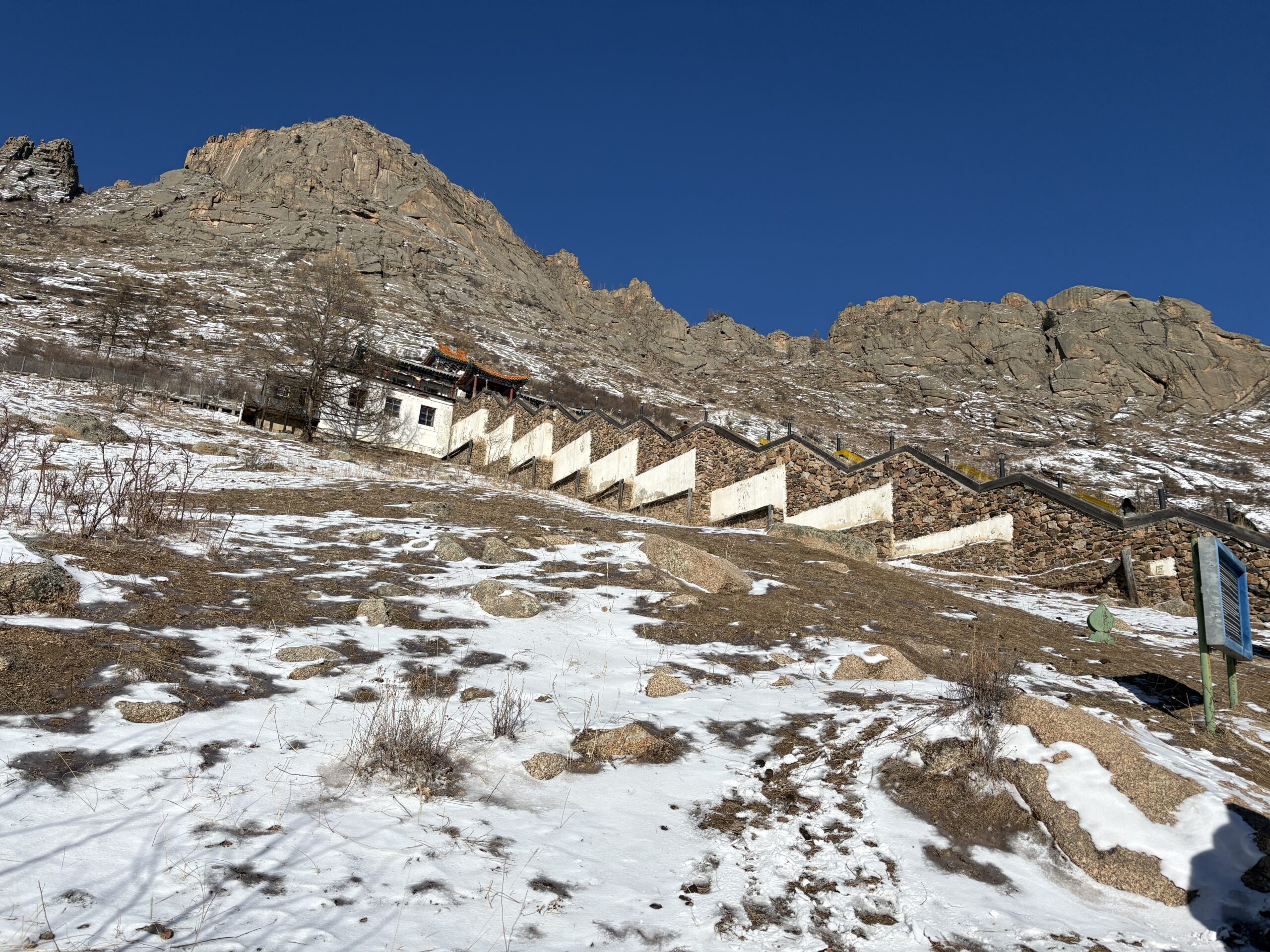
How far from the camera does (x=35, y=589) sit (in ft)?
18.9

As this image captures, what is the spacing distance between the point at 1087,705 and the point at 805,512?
1346cm

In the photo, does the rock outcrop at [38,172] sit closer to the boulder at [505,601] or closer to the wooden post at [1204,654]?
the boulder at [505,601]

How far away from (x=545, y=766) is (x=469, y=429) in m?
35.6

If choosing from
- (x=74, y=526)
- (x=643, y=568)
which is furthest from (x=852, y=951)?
(x=74, y=526)

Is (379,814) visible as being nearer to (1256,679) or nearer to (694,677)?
(694,677)

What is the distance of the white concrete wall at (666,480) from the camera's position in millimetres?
22781

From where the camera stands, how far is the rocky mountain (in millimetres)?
67812

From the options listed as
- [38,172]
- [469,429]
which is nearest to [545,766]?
[469,429]

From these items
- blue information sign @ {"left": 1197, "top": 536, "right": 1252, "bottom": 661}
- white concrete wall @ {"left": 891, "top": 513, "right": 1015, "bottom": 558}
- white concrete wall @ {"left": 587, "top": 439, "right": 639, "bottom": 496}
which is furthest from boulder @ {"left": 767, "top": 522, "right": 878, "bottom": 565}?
white concrete wall @ {"left": 587, "top": 439, "right": 639, "bottom": 496}

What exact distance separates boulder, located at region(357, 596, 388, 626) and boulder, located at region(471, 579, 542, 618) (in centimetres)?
112

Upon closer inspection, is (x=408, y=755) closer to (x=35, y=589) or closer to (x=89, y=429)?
(x=35, y=589)

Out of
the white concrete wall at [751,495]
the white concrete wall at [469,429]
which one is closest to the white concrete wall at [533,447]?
the white concrete wall at [469,429]

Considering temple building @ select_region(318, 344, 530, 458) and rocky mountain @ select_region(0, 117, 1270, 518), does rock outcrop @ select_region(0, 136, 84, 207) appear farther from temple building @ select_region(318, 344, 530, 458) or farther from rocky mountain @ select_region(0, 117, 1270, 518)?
temple building @ select_region(318, 344, 530, 458)

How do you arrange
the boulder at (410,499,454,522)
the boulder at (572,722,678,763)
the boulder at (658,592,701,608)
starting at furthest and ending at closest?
1. the boulder at (410,499,454,522)
2. the boulder at (658,592,701,608)
3. the boulder at (572,722,678,763)
